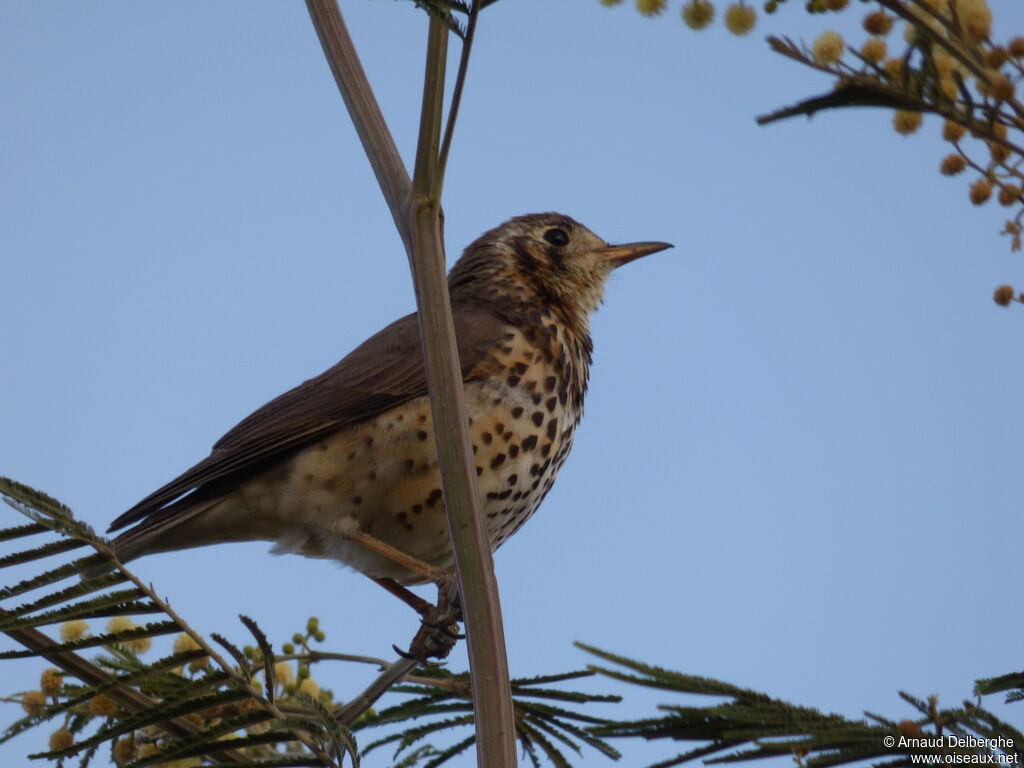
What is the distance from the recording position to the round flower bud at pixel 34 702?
345 cm

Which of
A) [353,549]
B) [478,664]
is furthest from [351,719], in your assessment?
[353,549]

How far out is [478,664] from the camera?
2.29 metres

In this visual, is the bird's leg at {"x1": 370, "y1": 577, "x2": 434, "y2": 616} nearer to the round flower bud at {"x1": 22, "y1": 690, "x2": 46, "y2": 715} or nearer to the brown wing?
the brown wing

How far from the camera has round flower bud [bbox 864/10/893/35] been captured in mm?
2260

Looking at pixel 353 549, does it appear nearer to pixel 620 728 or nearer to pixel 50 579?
pixel 50 579

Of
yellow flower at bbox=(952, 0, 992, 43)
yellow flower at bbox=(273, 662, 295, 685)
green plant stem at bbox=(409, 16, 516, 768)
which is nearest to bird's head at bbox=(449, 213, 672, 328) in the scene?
yellow flower at bbox=(273, 662, 295, 685)

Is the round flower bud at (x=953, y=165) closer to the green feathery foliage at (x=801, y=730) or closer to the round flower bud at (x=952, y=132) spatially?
the round flower bud at (x=952, y=132)

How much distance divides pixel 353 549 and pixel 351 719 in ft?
8.16

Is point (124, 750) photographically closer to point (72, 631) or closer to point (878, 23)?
point (72, 631)

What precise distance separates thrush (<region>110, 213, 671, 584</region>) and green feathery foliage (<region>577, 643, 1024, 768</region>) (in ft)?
8.86

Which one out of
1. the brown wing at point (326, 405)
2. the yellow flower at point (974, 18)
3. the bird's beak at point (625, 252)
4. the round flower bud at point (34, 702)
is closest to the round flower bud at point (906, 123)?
the yellow flower at point (974, 18)

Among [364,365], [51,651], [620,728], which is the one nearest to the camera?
[620,728]

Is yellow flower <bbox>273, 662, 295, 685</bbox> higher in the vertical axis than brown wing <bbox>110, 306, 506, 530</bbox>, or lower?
lower

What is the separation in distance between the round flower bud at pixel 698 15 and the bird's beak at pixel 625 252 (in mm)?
4466
